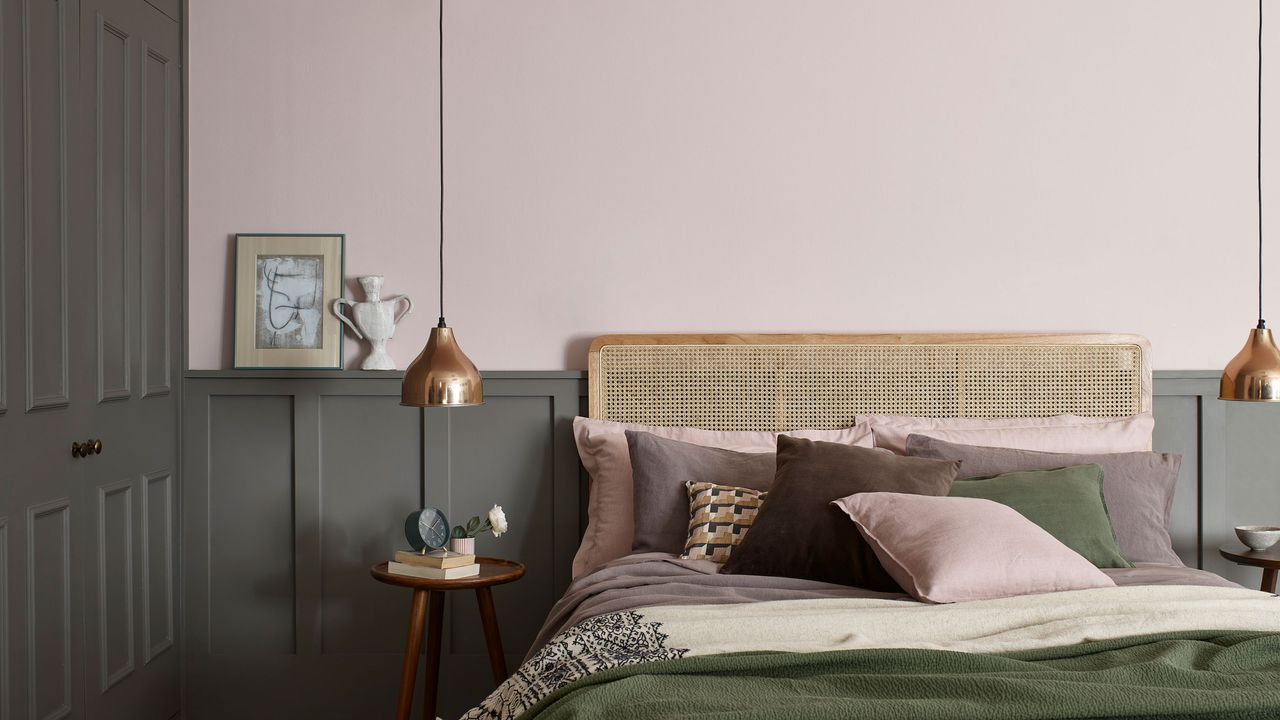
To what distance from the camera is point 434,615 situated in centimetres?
318

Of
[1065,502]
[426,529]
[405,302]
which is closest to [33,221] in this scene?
[405,302]

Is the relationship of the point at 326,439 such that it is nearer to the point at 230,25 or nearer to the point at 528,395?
the point at 528,395

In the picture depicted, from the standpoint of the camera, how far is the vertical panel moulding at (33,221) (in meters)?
2.56

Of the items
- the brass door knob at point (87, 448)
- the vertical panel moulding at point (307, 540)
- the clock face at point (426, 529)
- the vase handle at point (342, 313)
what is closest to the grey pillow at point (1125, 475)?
the clock face at point (426, 529)

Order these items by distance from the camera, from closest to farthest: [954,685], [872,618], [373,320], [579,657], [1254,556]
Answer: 1. [954,685]
2. [579,657]
3. [872,618]
4. [1254,556]
5. [373,320]

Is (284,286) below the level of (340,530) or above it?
above

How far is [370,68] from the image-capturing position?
3.46 m

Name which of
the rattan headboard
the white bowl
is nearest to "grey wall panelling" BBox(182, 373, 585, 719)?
the rattan headboard

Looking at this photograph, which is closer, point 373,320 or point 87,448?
point 87,448

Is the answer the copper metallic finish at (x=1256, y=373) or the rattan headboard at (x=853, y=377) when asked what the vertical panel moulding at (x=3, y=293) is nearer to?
the rattan headboard at (x=853, y=377)

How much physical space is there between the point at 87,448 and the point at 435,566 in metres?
0.96

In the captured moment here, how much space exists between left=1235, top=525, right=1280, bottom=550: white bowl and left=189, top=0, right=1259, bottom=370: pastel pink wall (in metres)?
0.64

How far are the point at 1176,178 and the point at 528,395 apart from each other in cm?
218

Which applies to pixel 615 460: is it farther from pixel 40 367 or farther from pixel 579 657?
pixel 40 367
